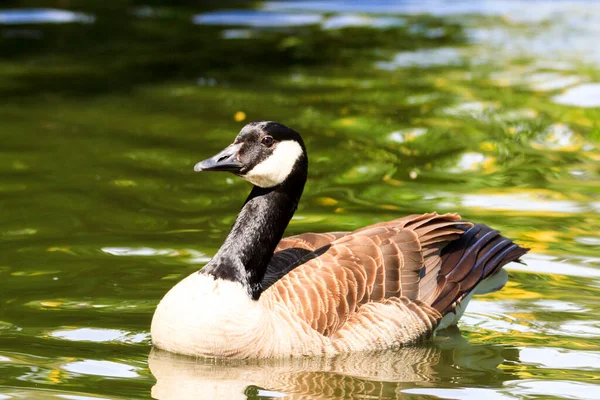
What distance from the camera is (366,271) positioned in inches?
332

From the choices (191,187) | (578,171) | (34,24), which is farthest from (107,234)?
(34,24)

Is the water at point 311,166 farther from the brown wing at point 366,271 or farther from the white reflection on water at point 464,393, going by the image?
the brown wing at point 366,271

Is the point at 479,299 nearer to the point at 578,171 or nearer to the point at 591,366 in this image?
the point at 591,366

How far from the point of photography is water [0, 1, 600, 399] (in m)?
7.98

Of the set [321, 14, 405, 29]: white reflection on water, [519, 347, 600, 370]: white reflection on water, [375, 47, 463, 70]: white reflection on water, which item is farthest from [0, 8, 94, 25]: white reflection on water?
[519, 347, 600, 370]: white reflection on water

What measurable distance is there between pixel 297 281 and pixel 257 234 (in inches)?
17.5

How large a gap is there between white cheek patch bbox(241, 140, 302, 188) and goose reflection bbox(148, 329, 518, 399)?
1295 mm

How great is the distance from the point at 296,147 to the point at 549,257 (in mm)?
3395

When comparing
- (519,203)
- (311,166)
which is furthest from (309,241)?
(311,166)

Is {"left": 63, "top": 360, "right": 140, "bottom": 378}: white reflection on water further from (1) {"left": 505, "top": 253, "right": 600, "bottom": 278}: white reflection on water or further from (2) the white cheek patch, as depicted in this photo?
(1) {"left": 505, "top": 253, "right": 600, "bottom": 278}: white reflection on water

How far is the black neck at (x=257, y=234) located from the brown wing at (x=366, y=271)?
232 mm

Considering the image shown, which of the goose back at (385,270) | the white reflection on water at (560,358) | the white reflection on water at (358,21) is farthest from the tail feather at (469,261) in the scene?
the white reflection on water at (358,21)

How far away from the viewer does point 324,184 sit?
42.8 feet

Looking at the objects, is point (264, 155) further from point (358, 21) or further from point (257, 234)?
point (358, 21)
